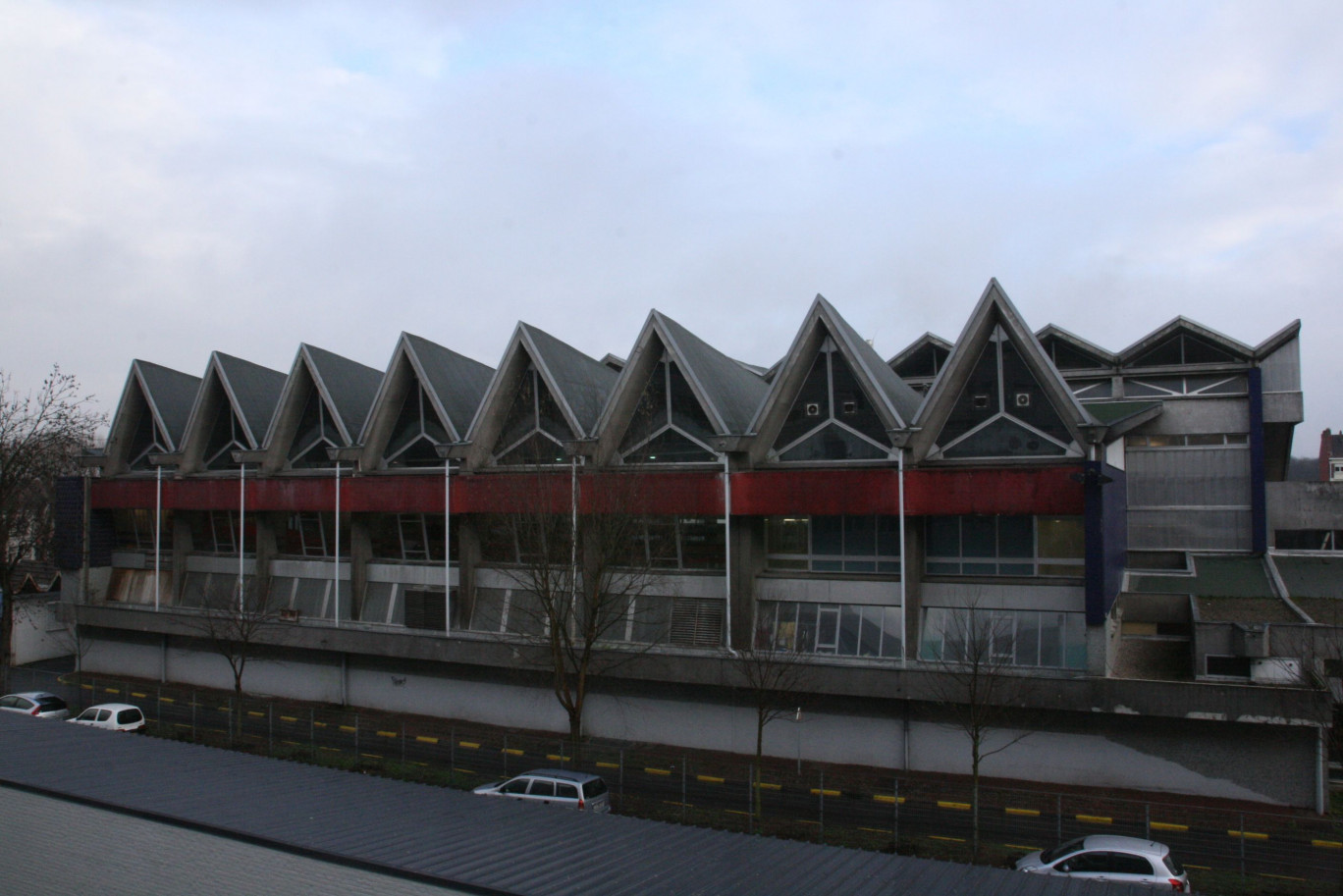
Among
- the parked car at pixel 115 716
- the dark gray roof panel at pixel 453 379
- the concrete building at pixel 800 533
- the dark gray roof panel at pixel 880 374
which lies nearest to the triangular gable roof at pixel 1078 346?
the concrete building at pixel 800 533

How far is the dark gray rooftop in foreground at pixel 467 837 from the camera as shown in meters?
11.4

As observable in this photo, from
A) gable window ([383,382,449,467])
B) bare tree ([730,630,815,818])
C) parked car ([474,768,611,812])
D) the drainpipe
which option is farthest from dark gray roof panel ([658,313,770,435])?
parked car ([474,768,611,812])

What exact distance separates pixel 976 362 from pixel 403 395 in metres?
22.2

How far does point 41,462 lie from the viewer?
4662cm

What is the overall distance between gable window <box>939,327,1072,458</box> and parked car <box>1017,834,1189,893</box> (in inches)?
497

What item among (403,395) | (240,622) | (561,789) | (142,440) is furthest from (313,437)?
(561,789)

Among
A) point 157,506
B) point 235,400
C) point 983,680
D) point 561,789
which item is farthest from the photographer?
point 157,506

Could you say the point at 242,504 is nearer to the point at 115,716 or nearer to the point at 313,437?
the point at 313,437

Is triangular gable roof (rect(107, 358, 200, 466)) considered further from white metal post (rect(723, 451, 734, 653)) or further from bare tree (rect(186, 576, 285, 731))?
white metal post (rect(723, 451, 734, 653))

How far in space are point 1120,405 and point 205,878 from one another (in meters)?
35.8

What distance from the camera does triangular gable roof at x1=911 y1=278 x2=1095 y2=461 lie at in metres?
25.1

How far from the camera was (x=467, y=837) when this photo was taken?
1305 centimetres

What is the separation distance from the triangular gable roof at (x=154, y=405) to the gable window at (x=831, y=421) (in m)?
30.4

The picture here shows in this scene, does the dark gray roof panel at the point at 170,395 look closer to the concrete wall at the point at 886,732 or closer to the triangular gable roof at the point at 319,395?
the triangular gable roof at the point at 319,395
